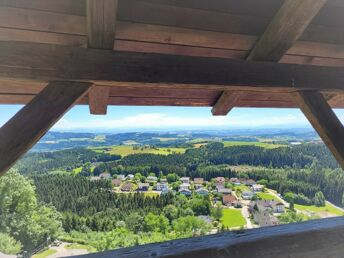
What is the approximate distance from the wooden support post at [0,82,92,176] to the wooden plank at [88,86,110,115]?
1.17 feet

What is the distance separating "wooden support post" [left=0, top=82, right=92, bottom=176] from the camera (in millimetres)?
999

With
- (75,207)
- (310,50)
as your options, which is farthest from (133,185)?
(310,50)

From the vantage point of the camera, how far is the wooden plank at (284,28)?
1.19m

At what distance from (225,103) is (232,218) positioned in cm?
1475

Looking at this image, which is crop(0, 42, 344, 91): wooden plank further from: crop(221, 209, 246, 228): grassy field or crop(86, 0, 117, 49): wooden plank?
crop(221, 209, 246, 228): grassy field

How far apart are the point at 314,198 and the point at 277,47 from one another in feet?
46.0

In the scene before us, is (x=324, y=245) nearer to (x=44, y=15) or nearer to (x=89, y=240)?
(x=44, y=15)

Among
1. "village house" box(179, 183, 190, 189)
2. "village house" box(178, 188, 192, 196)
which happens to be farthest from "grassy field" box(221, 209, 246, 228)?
"village house" box(179, 183, 190, 189)

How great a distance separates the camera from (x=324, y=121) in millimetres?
1420

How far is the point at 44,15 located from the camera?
1.20m

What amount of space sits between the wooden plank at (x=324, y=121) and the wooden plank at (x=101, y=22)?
1192 mm

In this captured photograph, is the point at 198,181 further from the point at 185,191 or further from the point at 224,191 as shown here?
the point at 224,191

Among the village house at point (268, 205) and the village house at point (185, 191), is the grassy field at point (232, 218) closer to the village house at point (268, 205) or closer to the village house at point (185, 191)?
the village house at point (268, 205)

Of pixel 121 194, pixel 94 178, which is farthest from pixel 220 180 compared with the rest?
pixel 94 178
